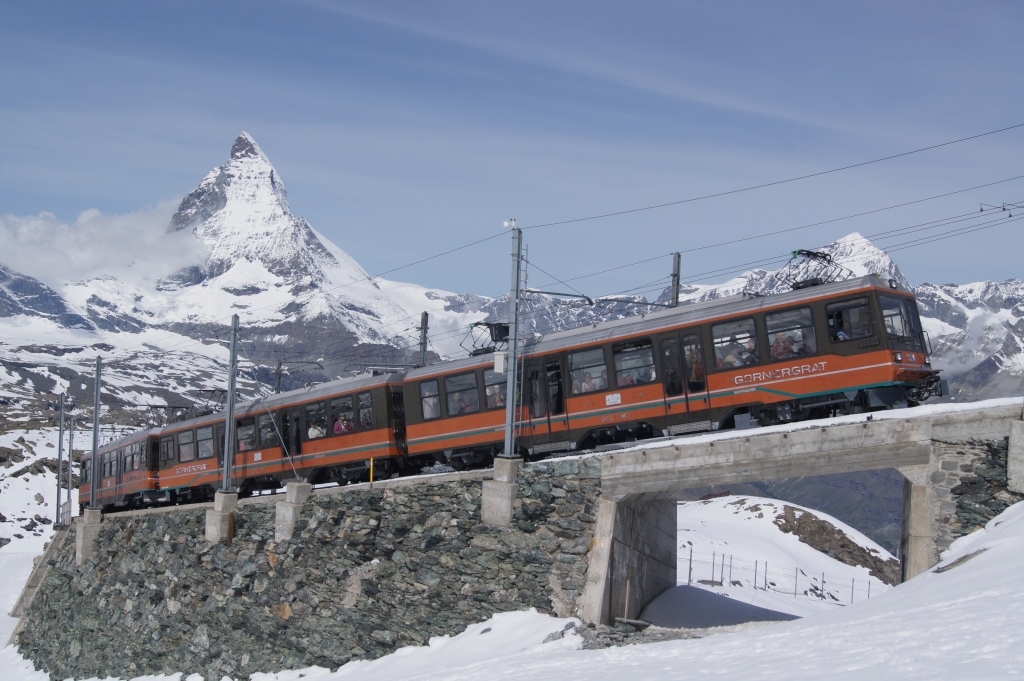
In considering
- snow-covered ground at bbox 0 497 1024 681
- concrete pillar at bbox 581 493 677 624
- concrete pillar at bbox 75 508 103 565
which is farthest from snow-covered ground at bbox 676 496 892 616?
concrete pillar at bbox 75 508 103 565

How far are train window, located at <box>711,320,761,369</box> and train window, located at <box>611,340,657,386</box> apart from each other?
1.58m

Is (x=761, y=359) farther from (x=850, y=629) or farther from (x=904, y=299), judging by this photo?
(x=850, y=629)

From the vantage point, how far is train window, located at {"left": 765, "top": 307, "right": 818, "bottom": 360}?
20547 millimetres

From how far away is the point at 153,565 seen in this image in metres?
31.4

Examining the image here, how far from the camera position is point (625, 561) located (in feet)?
65.4

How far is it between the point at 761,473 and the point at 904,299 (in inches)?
230

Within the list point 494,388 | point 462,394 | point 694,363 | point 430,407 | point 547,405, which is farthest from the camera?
point 430,407

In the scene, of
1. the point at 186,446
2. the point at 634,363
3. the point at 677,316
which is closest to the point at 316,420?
the point at 186,446

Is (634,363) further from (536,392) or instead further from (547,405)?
(536,392)

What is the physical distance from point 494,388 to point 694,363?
18.3ft

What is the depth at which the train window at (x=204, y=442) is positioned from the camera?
3556cm

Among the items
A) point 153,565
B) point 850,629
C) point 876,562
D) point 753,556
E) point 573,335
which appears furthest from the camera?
point 876,562

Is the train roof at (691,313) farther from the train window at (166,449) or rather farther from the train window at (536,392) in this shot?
the train window at (166,449)

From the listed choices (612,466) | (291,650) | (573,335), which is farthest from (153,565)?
(612,466)
